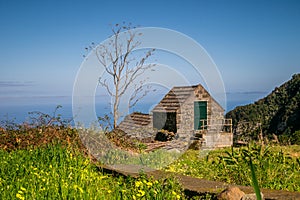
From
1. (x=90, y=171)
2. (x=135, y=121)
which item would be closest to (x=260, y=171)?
(x=90, y=171)

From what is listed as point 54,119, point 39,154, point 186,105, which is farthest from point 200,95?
point 39,154

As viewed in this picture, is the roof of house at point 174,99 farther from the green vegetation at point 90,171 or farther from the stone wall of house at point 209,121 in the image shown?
the green vegetation at point 90,171

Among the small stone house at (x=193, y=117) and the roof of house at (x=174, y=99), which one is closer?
the small stone house at (x=193, y=117)

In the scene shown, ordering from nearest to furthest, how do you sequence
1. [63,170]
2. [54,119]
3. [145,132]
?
[63,170]
[54,119]
[145,132]

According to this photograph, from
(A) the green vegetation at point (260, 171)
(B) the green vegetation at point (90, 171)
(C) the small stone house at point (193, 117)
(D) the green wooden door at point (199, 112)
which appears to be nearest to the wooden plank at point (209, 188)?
(B) the green vegetation at point (90, 171)

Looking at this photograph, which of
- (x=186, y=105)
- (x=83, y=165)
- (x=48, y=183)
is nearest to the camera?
(x=48, y=183)

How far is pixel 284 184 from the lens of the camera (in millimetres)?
5695

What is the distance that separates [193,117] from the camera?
1853cm

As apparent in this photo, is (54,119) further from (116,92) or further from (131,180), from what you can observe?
(131,180)

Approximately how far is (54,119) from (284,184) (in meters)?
6.24

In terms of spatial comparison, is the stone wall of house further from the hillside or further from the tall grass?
the tall grass

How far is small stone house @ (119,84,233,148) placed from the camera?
683 inches

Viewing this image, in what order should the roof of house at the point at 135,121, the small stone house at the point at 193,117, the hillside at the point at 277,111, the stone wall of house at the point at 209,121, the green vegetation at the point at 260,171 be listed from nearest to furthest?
the green vegetation at the point at 260,171 → the roof of house at the point at 135,121 → the small stone house at the point at 193,117 → the stone wall of house at the point at 209,121 → the hillside at the point at 277,111

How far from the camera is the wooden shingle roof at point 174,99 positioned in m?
17.9
